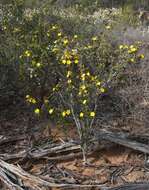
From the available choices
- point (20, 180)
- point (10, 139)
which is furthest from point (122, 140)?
point (10, 139)

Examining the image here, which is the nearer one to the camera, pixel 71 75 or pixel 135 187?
pixel 135 187

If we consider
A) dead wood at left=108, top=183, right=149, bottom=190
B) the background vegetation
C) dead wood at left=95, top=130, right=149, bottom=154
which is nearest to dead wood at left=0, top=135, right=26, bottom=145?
the background vegetation

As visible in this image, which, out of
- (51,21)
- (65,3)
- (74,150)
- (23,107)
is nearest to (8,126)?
(23,107)

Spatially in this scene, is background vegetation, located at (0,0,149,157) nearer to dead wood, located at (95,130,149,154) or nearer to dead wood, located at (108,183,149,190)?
Answer: dead wood, located at (95,130,149,154)

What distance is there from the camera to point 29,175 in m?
4.08

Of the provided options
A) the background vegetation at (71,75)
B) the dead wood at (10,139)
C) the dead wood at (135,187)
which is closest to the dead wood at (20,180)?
the dead wood at (135,187)

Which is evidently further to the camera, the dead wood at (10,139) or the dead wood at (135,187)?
the dead wood at (10,139)

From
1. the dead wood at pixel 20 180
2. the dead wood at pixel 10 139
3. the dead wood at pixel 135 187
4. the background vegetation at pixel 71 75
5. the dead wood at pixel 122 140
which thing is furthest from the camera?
the dead wood at pixel 10 139

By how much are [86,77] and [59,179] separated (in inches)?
40.2

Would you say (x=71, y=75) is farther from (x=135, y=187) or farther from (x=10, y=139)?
(x=135, y=187)

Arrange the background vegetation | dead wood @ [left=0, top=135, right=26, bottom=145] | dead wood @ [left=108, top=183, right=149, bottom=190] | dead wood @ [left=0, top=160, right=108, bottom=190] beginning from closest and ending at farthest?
dead wood @ [left=108, top=183, right=149, bottom=190], dead wood @ [left=0, top=160, right=108, bottom=190], the background vegetation, dead wood @ [left=0, top=135, right=26, bottom=145]

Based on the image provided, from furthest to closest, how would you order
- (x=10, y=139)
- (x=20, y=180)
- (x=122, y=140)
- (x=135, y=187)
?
(x=10, y=139) → (x=122, y=140) → (x=20, y=180) → (x=135, y=187)

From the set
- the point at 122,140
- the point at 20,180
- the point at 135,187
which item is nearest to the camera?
the point at 135,187

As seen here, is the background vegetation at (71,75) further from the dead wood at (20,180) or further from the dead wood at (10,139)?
the dead wood at (20,180)
